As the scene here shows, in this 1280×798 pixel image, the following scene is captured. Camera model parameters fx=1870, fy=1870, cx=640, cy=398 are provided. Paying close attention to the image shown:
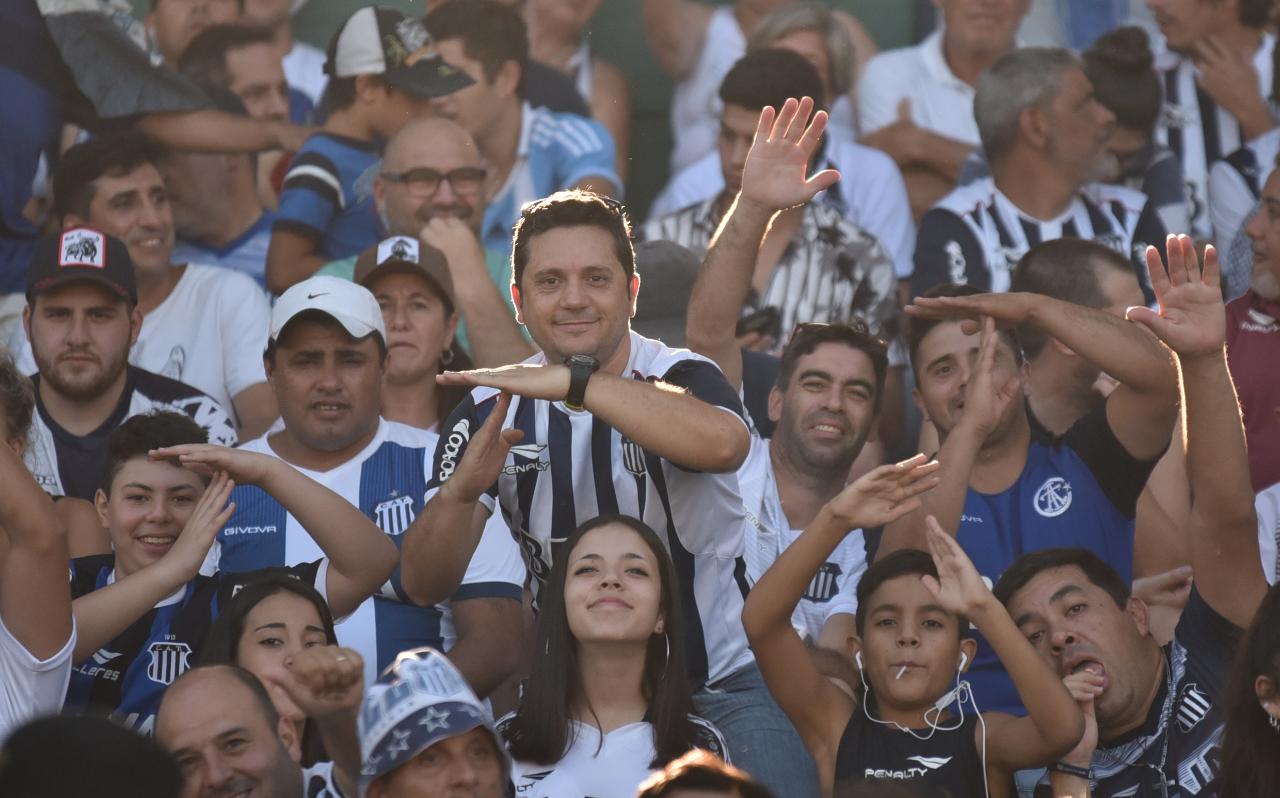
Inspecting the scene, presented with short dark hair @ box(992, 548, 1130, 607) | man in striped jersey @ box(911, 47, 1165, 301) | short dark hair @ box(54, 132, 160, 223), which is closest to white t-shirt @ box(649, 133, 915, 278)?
man in striped jersey @ box(911, 47, 1165, 301)

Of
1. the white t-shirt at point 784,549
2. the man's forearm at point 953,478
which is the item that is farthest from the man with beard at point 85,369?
the man's forearm at point 953,478

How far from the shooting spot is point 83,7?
7543 mm

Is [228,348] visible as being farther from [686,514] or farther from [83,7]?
[686,514]

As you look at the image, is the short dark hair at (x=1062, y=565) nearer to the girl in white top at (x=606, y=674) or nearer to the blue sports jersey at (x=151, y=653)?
the girl in white top at (x=606, y=674)

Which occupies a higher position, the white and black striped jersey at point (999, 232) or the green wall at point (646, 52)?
the green wall at point (646, 52)

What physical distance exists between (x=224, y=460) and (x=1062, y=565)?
2.25 meters

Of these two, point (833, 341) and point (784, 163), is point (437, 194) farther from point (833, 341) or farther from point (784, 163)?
point (784, 163)

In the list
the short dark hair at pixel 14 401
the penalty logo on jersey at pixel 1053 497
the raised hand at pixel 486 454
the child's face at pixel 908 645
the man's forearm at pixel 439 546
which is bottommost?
the child's face at pixel 908 645

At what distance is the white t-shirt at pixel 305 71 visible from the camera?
298 inches

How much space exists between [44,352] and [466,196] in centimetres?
179

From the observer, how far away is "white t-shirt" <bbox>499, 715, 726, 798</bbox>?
4422mm

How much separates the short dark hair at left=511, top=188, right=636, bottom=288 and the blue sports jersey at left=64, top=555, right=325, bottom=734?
1.06 m

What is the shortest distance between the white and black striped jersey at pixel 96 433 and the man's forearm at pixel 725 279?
1.56 metres

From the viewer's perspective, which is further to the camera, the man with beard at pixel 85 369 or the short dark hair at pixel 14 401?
the man with beard at pixel 85 369
